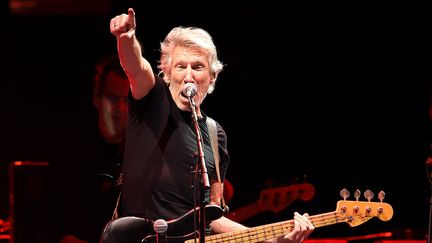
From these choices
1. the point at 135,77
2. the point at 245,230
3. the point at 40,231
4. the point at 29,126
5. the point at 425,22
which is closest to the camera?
the point at 135,77

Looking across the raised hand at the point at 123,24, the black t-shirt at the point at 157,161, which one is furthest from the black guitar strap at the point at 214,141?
the raised hand at the point at 123,24

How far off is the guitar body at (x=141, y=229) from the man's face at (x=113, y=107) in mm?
2822

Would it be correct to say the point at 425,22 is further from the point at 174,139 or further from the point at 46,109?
the point at 174,139

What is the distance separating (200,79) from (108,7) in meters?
3.18

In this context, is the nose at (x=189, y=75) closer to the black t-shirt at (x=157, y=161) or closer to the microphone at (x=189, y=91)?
the black t-shirt at (x=157, y=161)

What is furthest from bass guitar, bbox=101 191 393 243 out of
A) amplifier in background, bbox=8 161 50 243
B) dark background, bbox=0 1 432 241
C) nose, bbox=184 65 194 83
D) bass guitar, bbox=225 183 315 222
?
dark background, bbox=0 1 432 241

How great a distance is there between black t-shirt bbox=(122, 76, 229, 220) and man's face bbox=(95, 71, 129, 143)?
2.70 meters

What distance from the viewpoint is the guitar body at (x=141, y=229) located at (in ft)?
12.7

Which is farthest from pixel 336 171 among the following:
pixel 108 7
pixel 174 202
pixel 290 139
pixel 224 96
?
pixel 174 202

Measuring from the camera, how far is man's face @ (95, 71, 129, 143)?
6.68m

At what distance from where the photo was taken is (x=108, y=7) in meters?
7.10

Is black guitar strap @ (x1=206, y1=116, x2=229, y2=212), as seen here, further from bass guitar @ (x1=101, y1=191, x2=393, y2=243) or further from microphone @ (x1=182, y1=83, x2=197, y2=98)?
microphone @ (x1=182, y1=83, x2=197, y2=98)

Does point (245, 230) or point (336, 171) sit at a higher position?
point (336, 171)

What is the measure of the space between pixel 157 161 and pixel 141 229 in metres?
0.38
